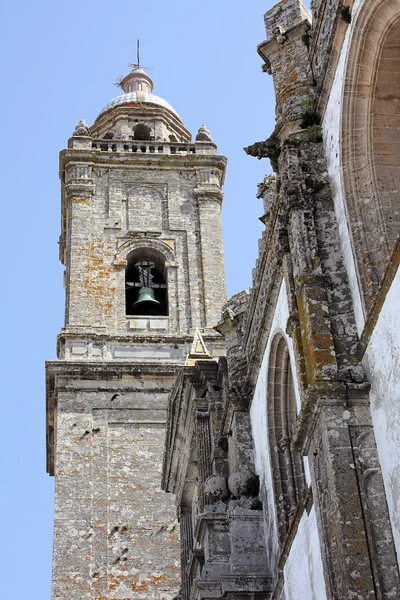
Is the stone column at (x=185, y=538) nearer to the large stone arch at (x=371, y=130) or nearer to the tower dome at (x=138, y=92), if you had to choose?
the large stone arch at (x=371, y=130)

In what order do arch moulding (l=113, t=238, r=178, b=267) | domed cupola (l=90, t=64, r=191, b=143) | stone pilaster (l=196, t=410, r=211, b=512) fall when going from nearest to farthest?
1. stone pilaster (l=196, t=410, r=211, b=512)
2. arch moulding (l=113, t=238, r=178, b=267)
3. domed cupola (l=90, t=64, r=191, b=143)

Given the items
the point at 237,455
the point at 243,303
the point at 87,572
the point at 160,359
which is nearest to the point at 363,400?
the point at 237,455

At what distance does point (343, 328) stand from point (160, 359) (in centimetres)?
1781

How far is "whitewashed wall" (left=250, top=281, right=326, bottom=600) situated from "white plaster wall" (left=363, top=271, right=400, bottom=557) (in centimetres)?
185

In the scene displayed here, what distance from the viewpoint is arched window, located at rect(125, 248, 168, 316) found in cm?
2994

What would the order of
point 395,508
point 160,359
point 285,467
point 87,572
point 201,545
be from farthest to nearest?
point 160,359 < point 87,572 < point 201,545 < point 285,467 < point 395,508

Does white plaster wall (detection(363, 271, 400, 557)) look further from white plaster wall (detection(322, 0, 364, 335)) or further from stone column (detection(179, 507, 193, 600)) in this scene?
stone column (detection(179, 507, 193, 600))

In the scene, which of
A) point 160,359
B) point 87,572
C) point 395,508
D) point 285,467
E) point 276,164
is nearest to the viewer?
point 395,508

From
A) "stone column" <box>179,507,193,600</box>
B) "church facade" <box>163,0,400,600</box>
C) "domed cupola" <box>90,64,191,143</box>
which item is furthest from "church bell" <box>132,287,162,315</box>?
"church facade" <box>163,0,400,600</box>

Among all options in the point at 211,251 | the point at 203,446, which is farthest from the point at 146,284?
the point at 203,446

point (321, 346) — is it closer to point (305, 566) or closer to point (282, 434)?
point (305, 566)

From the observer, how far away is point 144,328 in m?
28.9

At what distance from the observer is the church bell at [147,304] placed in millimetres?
29766

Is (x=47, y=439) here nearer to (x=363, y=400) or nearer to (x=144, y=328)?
(x=144, y=328)
